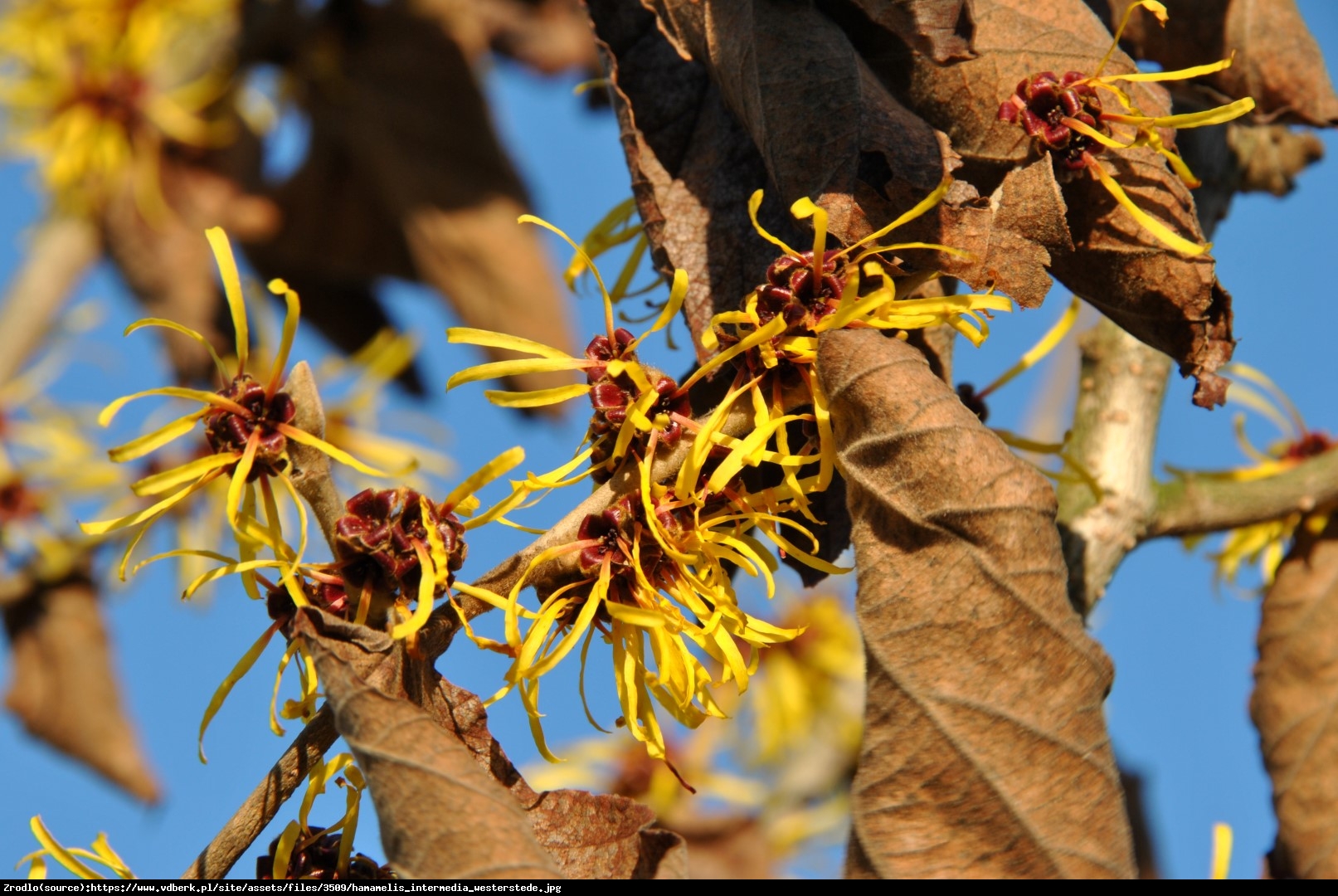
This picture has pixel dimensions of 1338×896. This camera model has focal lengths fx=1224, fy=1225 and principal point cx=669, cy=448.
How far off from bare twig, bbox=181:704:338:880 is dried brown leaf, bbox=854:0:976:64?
83 cm

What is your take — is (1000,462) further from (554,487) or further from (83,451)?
(83,451)

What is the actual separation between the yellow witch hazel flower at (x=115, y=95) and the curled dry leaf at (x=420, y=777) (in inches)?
139

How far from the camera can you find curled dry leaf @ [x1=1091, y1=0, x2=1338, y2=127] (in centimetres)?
151

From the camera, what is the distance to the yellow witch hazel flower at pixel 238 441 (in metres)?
1.19

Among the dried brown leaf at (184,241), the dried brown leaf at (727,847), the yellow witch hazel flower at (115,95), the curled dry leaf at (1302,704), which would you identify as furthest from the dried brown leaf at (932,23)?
the yellow witch hazel flower at (115,95)

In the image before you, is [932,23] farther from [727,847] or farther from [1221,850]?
[727,847]

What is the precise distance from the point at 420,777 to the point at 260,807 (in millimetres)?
185

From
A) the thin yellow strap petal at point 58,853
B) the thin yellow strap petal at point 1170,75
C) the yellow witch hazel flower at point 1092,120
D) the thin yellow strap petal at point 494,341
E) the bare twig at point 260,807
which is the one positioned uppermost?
the thin yellow strap petal at point 1170,75

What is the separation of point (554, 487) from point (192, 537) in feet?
9.92

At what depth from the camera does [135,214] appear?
420 centimetres

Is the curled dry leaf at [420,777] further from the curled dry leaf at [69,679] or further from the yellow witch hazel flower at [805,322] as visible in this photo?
the curled dry leaf at [69,679]

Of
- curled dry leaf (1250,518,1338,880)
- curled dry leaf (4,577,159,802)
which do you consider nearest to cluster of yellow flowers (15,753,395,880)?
curled dry leaf (1250,518,1338,880)

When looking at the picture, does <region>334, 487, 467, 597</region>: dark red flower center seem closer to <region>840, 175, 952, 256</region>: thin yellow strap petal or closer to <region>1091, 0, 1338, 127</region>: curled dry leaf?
<region>840, 175, 952, 256</region>: thin yellow strap petal

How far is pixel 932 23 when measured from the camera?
45.3 inches
